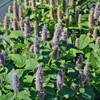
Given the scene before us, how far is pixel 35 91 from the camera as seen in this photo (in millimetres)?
2100

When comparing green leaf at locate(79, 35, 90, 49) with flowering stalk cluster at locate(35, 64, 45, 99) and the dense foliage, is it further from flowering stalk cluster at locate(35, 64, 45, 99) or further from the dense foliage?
flowering stalk cluster at locate(35, 64, 45, 99)

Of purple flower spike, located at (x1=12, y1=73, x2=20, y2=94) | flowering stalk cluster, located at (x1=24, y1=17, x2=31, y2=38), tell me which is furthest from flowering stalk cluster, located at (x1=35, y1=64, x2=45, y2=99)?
flowering stalk cluster, located at (x1=24, y1=17, x2=31, y2=38)

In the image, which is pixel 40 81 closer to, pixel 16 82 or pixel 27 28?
pixel 16 82

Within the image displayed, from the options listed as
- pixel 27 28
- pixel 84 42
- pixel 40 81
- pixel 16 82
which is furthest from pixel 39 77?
pixel 84 42

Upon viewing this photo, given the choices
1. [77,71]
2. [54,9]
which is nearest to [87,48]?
[77,71]

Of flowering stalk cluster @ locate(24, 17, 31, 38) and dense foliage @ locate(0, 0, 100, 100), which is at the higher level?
flowering stalk cluster @ locate(24, 17, 31, 38)

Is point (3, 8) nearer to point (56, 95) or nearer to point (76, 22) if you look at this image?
point (76, 22)

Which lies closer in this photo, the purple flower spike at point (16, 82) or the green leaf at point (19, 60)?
the purple flower spike at point (16, 82)

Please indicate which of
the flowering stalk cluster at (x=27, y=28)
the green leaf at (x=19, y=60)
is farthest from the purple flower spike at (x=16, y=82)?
the flowering stalk cluster at (x=27, y=28)

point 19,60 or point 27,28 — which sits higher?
point 27,28

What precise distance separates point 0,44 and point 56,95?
119cm

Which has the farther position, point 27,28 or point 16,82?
point 27,28

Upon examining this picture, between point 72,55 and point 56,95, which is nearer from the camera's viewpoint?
point 56,95

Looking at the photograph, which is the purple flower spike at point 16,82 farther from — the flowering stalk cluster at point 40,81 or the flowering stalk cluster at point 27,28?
the flowering stalk cluster at point 27,28
